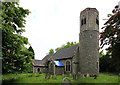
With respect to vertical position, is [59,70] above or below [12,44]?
below

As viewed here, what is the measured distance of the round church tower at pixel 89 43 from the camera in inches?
776

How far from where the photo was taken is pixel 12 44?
7.57 metres

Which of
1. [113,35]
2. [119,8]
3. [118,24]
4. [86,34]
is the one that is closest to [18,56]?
[113,35]

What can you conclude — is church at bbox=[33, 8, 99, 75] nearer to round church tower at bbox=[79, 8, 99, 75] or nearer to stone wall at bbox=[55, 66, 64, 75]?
round church tower at bbox=[79, 8, 99, 75]

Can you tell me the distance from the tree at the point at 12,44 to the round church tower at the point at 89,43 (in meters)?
14.4

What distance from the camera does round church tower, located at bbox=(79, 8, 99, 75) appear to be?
776 inches

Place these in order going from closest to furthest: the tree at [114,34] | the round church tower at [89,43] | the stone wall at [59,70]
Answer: the tree at [114,34] → the round church tower at [89,43] → the stone wall at [59,70]

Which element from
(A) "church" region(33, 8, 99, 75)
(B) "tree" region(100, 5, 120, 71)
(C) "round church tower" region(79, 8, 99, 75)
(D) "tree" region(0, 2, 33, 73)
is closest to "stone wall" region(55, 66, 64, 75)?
(A) "church" region(33, 8, 99, 75)

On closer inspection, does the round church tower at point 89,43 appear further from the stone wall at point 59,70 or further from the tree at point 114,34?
the tree at point 114,34

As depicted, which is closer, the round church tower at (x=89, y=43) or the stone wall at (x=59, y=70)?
the round church tower at (x=89, y=43)

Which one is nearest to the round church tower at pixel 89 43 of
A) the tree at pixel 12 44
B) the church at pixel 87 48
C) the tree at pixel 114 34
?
the church at pixel 87 48

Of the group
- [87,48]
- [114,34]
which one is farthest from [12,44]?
[87,48]

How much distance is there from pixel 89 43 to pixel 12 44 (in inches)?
636

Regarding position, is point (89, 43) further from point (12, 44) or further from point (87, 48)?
point (12, 44)
